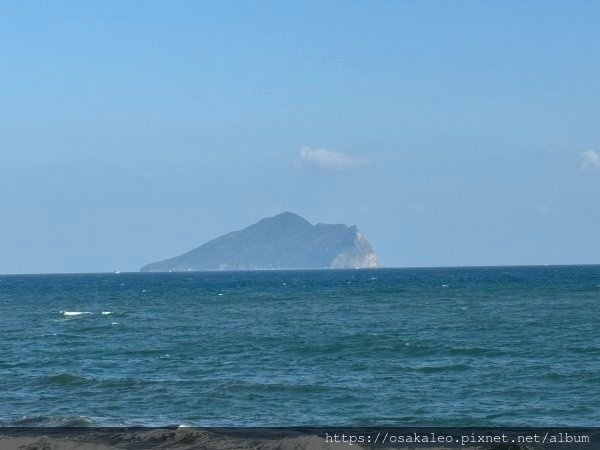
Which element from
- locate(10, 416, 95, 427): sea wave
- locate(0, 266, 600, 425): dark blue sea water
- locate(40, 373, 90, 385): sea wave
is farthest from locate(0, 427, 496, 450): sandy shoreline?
locate(40, 373, 90, 385): sea wave

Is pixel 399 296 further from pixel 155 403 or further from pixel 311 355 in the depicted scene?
pixel 155 403

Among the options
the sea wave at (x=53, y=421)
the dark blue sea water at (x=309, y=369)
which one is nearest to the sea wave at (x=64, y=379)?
the dark blue sea water at (x=309, y=369)

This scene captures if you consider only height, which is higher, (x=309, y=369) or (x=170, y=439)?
(x=170, y=439)

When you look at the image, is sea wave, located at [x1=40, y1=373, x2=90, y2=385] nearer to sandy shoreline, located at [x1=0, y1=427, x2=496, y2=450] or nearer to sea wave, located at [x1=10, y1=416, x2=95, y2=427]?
sea wave, located at [x1=10, y1=416, x2=95, y2=427]

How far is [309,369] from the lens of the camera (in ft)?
122

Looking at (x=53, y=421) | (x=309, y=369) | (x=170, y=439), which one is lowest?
(x=53, y=421)

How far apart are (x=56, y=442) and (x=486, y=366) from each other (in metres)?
21.4

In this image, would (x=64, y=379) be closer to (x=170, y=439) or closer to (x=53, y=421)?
(x=53, y=421)

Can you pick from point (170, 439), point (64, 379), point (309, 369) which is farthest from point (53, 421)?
point (309, 369)

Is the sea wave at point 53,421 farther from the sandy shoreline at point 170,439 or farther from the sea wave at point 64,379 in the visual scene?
the sea wave at point 64,379

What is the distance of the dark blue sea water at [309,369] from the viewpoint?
27203 millimetres

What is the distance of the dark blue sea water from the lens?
27.2 meters

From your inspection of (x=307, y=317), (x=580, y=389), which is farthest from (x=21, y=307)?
(x=580, y=389)

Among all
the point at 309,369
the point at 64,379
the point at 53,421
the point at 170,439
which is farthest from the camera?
the point at 309,369
